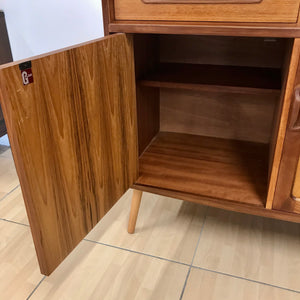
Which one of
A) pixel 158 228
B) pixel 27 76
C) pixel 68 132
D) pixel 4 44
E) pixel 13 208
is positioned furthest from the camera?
pixel 4 44

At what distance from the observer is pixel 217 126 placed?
1178mm

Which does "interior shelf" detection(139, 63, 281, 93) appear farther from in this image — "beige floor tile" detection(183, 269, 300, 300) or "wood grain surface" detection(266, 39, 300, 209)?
"beige floor tile" detection(183, 269, 300, 300)

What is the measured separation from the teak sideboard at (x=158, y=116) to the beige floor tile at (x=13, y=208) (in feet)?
1.29

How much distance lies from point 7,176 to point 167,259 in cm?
78

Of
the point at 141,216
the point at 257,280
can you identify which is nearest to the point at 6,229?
the point at 141,216

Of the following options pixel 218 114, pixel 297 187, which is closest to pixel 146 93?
pixel 218 114

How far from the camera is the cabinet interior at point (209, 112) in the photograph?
2.92ft

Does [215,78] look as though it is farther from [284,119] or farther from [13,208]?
[13,208]

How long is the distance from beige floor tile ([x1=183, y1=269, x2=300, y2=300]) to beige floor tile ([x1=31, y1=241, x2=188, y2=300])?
0.03 meters

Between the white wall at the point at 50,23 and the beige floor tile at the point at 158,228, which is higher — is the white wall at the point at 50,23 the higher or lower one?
the higher one

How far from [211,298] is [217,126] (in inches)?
23.5

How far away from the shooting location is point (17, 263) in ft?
3.01

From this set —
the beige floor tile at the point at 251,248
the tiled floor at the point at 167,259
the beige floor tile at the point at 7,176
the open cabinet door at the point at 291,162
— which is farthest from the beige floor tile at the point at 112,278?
the beige floor tile at the point at 7,176

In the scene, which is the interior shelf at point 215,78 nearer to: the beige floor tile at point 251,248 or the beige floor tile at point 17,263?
the beige floor tile at point 251,248
